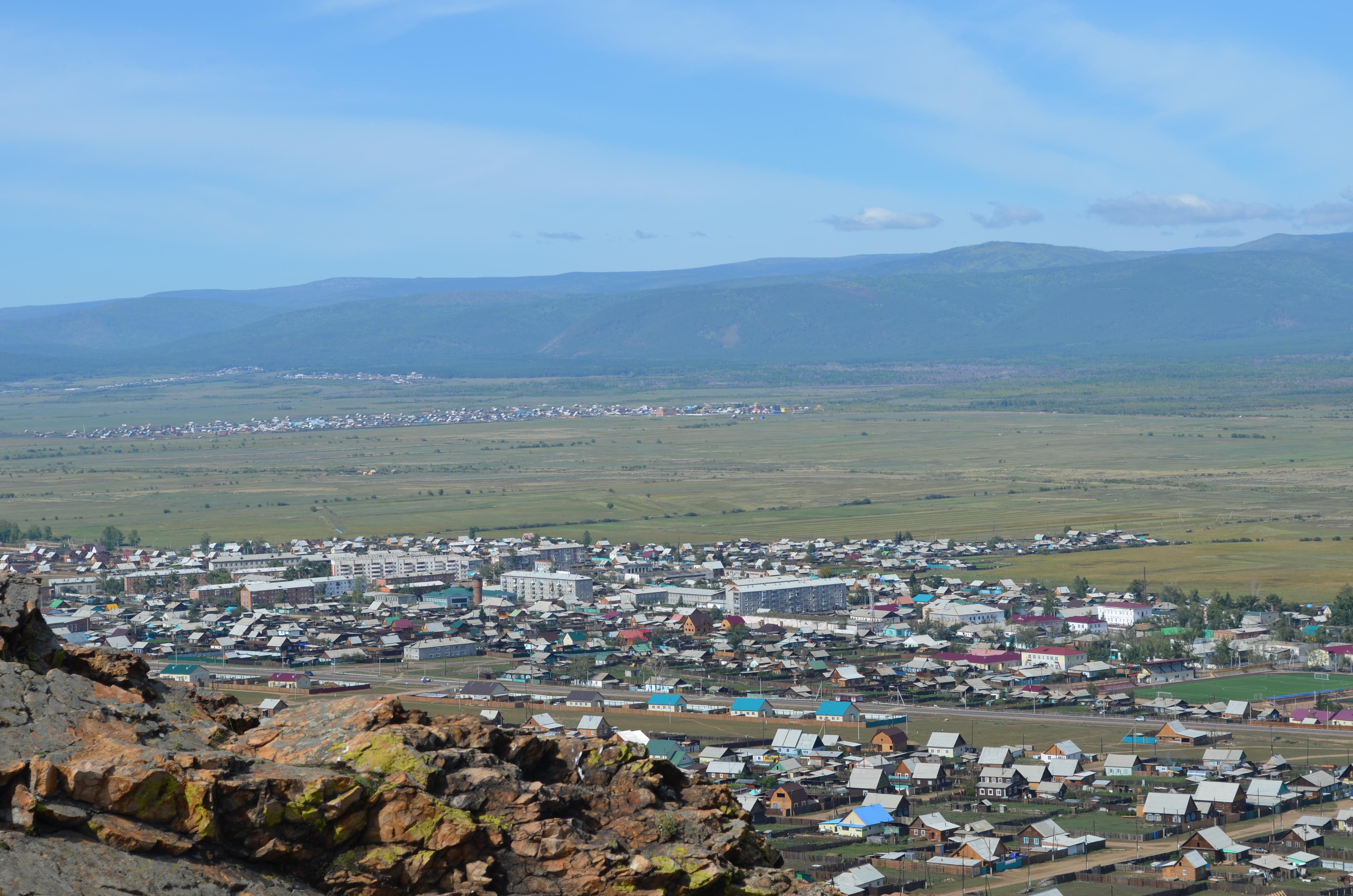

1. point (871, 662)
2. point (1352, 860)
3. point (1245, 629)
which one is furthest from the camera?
point (1245, 629)

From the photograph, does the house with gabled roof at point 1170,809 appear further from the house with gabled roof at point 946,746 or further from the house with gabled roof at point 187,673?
the house with gabled roof at point 187,673

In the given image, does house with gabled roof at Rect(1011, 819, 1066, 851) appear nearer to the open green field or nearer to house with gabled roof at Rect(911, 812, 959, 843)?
house with gabled roof at Rect(911, 812, 959, 843)

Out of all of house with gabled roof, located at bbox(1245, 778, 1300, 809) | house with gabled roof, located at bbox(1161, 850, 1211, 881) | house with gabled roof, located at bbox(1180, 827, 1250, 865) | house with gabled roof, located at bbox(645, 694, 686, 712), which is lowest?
house with gabled roof, located at bbox(645, 694, 686, 712)

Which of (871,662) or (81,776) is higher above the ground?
(81,776)

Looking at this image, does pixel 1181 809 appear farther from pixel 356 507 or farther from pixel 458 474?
pixel 458 474

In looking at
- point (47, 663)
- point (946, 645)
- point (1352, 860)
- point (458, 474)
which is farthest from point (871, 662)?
point (458, 474)

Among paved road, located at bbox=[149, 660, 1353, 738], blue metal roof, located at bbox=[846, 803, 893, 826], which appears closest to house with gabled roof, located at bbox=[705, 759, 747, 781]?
blue metal roof, located at bbox=[846, 803, 893, 826]

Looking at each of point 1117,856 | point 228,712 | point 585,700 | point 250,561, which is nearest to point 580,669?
point 585,700
